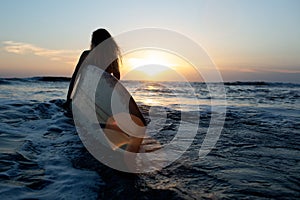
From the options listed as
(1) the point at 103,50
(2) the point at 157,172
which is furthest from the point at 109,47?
(2) the point at 157,172

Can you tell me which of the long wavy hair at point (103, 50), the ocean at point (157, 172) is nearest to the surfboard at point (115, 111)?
the ocean at point (157, 172)

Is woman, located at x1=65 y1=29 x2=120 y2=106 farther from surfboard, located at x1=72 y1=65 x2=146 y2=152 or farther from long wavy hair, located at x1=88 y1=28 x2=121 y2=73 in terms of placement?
surfboard, located at x1=72 y1=65 x2=146 y2=152

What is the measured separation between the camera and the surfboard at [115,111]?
9.85ft

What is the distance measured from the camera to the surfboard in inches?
118

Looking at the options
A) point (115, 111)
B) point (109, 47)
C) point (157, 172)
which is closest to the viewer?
point (157, 172)

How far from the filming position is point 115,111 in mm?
3203

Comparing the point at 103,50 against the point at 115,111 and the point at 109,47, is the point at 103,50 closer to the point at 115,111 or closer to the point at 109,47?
the point at 109,47

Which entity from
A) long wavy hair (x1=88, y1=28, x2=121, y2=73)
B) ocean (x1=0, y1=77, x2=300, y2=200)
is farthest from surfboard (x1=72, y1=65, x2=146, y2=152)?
long wavy hair (x1=88, y1=28, x2=121, y2=73)

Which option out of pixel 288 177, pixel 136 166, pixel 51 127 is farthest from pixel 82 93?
pixel 288 177

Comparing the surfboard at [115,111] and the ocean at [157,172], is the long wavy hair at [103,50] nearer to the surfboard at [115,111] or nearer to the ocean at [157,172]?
the surfboard at [115,111]

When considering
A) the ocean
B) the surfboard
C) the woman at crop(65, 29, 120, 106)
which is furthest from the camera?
the woman at crop(65, 29, 120, 106)

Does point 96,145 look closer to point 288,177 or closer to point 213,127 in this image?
point 288,177

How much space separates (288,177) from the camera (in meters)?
2.31

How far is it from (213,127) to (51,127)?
294 centimetres
